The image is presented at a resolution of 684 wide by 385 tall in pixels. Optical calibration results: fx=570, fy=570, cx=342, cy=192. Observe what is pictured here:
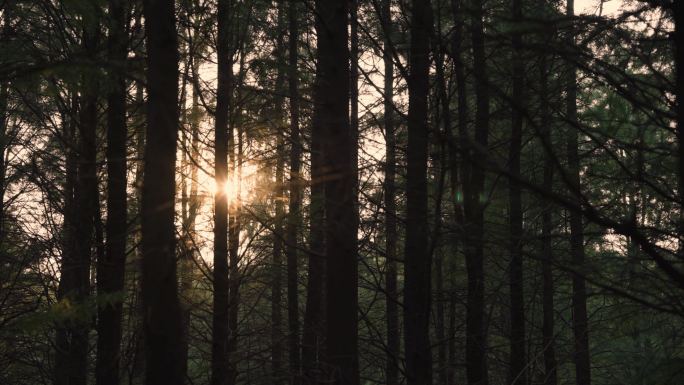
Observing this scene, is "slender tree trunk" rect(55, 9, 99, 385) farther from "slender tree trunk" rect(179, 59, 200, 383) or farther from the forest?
"slender tree trunk" rect(179, 59, 200, 383)

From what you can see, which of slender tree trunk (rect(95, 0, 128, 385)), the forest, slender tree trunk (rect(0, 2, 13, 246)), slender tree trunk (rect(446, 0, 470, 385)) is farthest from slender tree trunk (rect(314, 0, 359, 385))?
slender tree trunk (rect(0, 2, 13, 246))

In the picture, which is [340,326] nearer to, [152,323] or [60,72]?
[152,323]

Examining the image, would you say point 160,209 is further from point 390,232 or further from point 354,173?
point 390,232

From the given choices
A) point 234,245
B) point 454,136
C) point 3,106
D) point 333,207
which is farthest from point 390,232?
point 454,136

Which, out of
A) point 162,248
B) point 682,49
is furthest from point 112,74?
point 682,49

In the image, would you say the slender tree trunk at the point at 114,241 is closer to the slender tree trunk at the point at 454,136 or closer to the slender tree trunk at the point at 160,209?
the slender tree trunk at the point at 160,209

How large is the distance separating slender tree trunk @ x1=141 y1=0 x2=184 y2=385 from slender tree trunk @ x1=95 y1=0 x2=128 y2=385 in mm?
2705

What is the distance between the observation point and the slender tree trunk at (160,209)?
15.5 ft

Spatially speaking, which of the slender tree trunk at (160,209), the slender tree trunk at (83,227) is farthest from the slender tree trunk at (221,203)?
the slender tree trunk at (160,209)

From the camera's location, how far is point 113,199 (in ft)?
25.4

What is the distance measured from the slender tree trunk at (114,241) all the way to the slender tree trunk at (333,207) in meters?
3.39

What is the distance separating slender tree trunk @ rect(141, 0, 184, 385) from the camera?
185 inches

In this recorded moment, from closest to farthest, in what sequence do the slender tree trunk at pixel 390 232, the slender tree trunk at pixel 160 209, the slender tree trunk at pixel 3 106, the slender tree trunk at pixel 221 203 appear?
the slender tree trunk at pixel 160 209 < the slender tree trunk at pixel 3 106 < the slender tree trunk at pixel 221 203 < the slender tree trunk at pixel 390 232

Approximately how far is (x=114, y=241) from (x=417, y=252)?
3.97 metres
